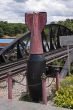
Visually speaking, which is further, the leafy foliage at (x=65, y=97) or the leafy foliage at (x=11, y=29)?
the leafy foliage at (x=11, y=29)

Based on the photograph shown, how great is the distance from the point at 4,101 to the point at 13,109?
0.91 meters

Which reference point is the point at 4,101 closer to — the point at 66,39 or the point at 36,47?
the point at 36,47

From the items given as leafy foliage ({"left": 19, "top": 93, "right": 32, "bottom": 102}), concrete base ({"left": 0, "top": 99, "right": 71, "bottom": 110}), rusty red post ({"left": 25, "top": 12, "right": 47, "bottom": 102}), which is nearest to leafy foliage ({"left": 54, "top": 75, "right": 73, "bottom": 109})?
concrete base ({"left": 0, "top": 99, "right": 71, "bottom": 110})

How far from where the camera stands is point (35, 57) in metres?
10.3

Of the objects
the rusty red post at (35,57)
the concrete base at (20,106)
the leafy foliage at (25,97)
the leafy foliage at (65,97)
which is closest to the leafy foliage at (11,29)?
the leafy foliage at (25,97)

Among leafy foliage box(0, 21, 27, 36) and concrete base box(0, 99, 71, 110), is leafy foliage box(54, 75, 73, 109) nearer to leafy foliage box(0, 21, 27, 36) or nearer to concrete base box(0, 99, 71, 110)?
concrete base box(0, 99, 71, 110)

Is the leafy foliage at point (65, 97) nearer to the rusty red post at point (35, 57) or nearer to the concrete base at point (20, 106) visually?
the concrete base at point (20, 106)

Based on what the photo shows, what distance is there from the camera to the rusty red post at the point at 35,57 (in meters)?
10.2

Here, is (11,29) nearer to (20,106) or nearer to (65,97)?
(65,97)

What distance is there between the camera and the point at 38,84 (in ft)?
33.6

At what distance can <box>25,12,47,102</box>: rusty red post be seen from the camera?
33.6ft

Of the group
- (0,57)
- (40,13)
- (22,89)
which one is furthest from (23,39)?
(40,13)

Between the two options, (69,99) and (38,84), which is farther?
(38,84)

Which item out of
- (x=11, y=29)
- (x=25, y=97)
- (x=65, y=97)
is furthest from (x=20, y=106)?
(x=11, y=29)
